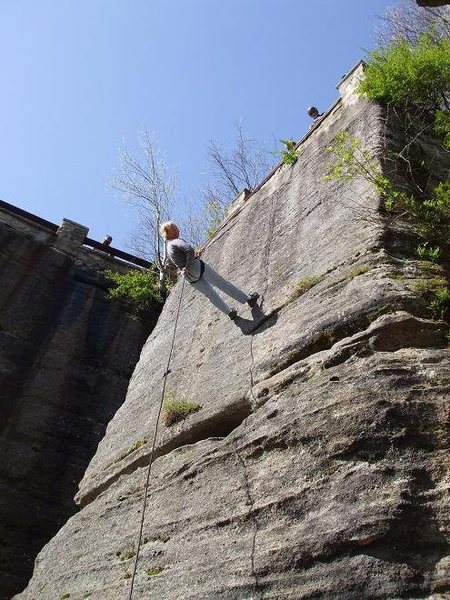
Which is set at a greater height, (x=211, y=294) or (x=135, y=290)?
(x=135, y=290)

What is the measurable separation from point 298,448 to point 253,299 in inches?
88.3

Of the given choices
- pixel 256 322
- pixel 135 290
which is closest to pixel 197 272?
pixel 256 322

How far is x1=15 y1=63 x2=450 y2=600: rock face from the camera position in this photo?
3.00 meters

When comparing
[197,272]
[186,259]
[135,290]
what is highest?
[135,290]

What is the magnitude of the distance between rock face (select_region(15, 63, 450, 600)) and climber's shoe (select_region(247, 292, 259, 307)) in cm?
12

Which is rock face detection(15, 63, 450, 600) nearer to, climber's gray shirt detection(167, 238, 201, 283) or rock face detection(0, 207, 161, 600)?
climber's gray shirt detection(167, 238, 201, 283)

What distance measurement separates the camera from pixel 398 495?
2.99 meters

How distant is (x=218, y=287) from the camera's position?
21.3ft

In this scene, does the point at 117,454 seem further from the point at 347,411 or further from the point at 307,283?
the point at 347,411

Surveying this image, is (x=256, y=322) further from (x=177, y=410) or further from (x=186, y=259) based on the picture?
(x=186, y=259)

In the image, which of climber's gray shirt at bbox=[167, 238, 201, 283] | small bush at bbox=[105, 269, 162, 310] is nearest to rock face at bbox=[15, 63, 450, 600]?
climber's gray shirt at bbox=[167, 238, 201, 283]

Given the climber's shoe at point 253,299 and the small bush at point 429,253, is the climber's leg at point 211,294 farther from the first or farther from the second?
the small bush at point 429,253

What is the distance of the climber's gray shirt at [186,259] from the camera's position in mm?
6762

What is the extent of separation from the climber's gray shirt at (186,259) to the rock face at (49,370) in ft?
12.7
